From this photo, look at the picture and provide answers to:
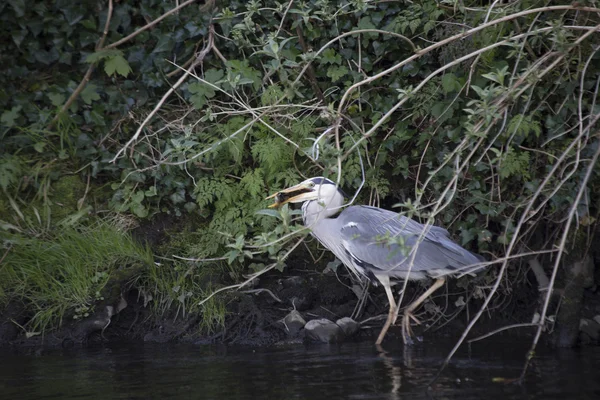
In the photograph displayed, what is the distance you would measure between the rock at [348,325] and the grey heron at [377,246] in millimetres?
295

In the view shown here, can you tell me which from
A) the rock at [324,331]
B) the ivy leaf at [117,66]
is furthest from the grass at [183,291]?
the ivy leaf at [117,66]

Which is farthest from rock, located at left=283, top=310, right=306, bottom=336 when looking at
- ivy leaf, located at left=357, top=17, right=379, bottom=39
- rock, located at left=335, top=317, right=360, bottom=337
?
ivy leaf, located at left=357, top=17, right=379, bottom=39

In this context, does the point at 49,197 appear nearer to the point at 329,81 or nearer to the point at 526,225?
the point at 329,81

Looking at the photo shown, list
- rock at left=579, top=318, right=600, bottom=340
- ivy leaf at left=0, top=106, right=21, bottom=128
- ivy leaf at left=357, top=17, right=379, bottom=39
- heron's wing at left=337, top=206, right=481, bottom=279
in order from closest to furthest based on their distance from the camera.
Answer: rock at left=579, top=318, right=600, bottom=340 < heron's wing at left=337, top=206, right=481, bottom=279 < ivy leaf at left=357, top=17, right=379, bottom=39 < ivy leaf at left=0, top=106, right=21, bottom=128

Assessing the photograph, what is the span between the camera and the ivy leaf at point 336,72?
686 cm

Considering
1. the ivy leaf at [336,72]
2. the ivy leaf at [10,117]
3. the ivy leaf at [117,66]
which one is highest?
the ivy leaf at [117,66]

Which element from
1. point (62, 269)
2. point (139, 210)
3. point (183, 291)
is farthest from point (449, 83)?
point (62, 269)

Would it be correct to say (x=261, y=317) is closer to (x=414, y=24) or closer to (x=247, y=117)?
(x=247, y=117)

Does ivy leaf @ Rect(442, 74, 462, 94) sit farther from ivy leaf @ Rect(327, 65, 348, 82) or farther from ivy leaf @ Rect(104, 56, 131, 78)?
ivy leaf @ Rect(104, 56, 131, 78)

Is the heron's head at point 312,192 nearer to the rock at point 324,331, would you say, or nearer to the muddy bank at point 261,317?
the muddy bank at point 261,317

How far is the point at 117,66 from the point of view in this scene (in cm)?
727

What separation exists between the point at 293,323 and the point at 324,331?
316mm

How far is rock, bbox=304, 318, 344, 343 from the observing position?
20.5 ft

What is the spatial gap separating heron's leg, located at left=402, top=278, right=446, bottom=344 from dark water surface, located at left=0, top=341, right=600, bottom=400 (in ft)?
0.38
